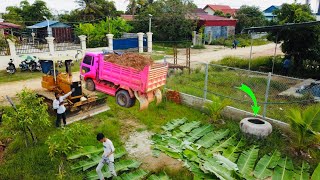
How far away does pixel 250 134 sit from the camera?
28.6ft

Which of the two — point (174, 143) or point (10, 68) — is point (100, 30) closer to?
point (10, 68)

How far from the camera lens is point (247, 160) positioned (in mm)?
7336

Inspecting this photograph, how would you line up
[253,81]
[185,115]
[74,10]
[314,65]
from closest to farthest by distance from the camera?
[185,115]
[253,81]
[314,65]
[74,10]

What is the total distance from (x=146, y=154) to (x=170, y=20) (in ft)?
81.9

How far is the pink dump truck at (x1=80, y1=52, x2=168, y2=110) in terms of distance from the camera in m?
9.65

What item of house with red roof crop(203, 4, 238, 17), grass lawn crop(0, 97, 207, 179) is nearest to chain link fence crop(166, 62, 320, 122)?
grass lawn crop(0, 97, 207, 179)

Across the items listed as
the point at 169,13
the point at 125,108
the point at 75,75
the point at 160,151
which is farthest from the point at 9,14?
the point at 160,151

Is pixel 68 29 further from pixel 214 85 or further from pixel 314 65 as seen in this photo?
pixel 314 65

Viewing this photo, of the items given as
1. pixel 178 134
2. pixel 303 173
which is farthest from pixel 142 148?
pixel 303 173

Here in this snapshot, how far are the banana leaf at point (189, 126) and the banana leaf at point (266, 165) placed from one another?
255 centimetres

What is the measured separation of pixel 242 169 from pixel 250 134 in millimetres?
2022

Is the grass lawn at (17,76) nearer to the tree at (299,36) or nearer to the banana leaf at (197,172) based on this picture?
the banana leaf at (197,172)

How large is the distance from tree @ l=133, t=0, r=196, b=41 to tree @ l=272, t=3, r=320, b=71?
1304 cm

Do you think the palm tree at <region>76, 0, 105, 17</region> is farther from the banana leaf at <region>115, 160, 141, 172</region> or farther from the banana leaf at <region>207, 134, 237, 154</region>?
the banana leaf at <region>115, 160, 141, 172</region>
